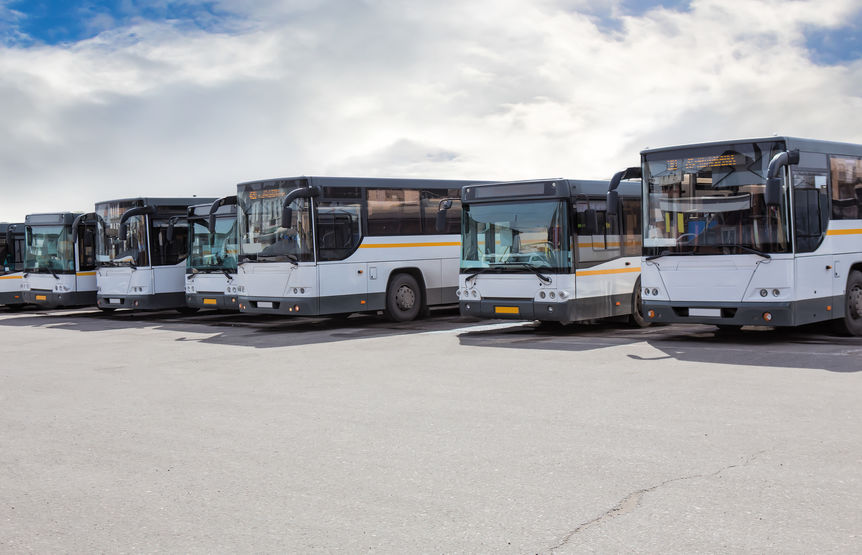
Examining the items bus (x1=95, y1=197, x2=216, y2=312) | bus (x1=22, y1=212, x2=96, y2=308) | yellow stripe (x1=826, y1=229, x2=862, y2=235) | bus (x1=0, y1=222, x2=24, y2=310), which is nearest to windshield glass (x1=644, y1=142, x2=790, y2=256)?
yellow stripe (x1=826, y1=229, x2=862, y2=235)

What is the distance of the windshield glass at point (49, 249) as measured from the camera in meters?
26.1

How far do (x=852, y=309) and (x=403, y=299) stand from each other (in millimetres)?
9186

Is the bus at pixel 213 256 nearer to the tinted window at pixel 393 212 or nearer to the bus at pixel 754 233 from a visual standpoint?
Answer: the tinted window at pixel 393 212

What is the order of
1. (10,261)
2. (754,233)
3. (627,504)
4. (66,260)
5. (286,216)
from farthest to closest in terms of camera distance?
(10,261), (66,260), (286,216), (754,233), (627,504)

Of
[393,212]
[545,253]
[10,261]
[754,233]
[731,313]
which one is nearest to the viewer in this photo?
Answer: [754,233]

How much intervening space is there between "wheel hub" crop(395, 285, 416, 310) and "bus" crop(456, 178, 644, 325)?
10.5 ft

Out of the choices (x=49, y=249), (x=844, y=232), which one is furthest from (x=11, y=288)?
(x=844, y=232)

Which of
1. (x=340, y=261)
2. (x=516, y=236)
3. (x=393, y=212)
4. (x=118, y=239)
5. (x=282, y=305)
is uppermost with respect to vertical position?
(x=393, y=212)

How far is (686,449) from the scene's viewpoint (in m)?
7.23

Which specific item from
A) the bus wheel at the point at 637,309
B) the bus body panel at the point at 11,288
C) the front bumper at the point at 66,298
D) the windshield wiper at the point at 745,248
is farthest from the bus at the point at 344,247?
the bus body panel at the point at 11,288

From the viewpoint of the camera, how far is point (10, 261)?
2853cm

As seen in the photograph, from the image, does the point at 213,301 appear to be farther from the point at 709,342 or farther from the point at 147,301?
the point at 709,342

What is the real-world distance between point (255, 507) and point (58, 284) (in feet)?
72.9

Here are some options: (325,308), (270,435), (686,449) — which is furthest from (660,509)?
(325,308)
